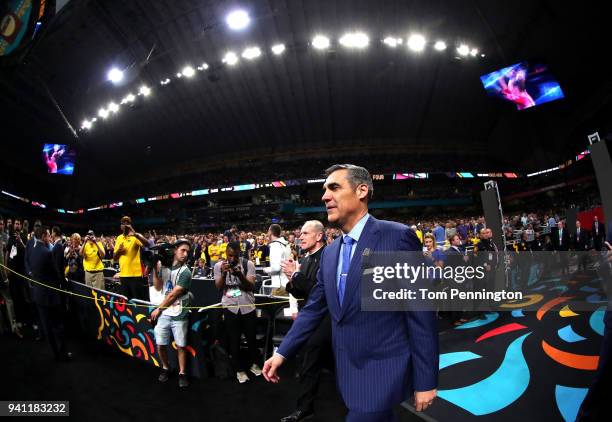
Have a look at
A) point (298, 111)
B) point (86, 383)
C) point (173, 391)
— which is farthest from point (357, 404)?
point (298, 111)

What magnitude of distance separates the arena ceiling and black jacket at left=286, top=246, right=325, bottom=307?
18.3 metres

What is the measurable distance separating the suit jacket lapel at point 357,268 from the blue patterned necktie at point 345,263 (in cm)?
5

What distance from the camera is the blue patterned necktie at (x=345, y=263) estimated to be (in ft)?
4.81

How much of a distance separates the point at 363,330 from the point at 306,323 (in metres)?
0.38

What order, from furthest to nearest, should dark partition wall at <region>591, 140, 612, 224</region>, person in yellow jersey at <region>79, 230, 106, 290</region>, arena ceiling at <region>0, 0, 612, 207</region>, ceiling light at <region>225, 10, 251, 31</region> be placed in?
arena ceiling at <region>0, 0, 612, 207</region>, ceiling light at <region>225, 10, 251, 31</region>, person in yellow jersey at <region>79, 230, 106, 290</region>, dark partition wall at <region>591, 140, 612, 224</region>

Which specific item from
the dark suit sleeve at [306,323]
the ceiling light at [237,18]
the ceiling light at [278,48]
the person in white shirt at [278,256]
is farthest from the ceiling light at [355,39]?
the dark suit sleeve at [306,323]

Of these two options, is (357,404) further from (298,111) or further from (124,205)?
(124,205)

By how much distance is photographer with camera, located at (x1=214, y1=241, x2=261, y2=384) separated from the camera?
3.71 m

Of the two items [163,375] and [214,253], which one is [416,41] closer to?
[214,253]

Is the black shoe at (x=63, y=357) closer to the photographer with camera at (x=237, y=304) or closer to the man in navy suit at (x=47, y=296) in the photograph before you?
the man in navy suit at (x=47, y=296)

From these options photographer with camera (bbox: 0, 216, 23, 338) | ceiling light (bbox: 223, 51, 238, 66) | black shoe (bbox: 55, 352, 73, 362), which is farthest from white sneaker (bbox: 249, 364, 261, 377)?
ceiling light (bbox: 223, 51, 238, 66)

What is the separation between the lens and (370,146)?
30.3 metres

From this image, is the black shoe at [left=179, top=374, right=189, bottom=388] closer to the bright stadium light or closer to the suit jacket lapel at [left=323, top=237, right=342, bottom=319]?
the suit jacket lapel at [left=323, top=237, right=342, bottom=319]

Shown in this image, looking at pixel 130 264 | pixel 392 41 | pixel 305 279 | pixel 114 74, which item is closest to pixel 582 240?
pixel 305 279
